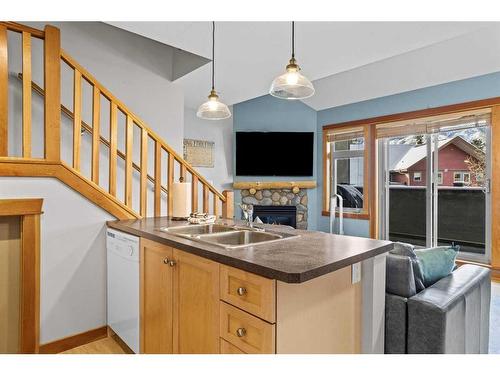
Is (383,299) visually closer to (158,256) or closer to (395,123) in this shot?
(158,256)

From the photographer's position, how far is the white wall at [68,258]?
221cm

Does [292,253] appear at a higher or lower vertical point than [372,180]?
lower

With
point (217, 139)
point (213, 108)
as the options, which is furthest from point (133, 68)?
point (217, 139)

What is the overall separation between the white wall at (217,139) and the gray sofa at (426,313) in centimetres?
407

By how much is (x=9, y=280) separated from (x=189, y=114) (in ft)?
12.2

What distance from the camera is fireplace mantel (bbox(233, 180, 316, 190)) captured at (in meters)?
5.86

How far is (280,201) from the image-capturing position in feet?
19.7

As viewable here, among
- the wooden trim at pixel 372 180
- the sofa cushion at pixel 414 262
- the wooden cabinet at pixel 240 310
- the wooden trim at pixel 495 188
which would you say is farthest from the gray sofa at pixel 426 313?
the wooden trim at pixel 372 180

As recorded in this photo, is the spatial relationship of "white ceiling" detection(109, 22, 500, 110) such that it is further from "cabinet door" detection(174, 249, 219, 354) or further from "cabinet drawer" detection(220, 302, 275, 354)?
"cabinet drawer" detection(220, 302, 275, 354)

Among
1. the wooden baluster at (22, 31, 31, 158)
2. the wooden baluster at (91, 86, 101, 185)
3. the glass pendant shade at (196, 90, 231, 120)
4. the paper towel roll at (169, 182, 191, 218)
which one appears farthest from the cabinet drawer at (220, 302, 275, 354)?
the glass pendant shade at (196, 90, 231, 120)

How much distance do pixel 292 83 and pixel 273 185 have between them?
3864mm

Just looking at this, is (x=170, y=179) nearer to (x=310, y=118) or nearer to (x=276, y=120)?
(x=276, y=120)

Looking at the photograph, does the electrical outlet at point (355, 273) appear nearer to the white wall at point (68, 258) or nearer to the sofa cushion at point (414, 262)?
the sofa cushion at point (414, 262)

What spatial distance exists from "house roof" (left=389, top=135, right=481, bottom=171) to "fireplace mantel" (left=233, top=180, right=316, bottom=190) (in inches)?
55.0
